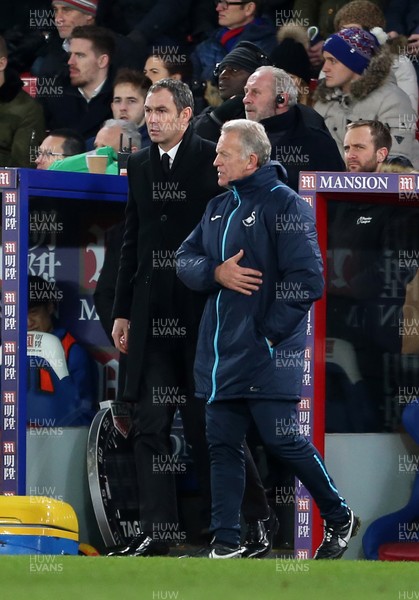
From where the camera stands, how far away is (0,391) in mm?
8055

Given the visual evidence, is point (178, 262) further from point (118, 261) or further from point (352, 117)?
point (352, 117)

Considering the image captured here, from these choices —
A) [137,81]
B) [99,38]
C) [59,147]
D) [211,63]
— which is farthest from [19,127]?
[211,63]

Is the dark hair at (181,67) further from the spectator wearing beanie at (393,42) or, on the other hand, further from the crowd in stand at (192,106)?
the spectator wearing beanie at (393,42)

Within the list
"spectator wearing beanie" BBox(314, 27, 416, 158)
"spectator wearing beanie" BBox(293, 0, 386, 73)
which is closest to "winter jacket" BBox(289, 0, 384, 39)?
"spectator wearing beanie" BBox(293, 0, 386, 73)

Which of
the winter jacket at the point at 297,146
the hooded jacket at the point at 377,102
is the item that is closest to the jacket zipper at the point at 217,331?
the winter jacket at the point at 297,146

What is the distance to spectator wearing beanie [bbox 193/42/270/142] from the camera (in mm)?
8336

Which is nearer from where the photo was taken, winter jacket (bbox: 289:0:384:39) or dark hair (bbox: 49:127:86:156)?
dark hair (bbox: 49:127:86:156)

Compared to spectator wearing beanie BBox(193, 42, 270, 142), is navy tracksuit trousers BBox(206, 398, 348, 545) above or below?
below

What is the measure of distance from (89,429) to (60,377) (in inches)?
12.0

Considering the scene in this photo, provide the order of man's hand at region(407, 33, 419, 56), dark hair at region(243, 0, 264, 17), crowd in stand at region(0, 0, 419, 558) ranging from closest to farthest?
crowd in stand at region(0, 0, 419, 558) → man's hand at region(407, 33, 419, 56) → dark hair at region(243, 0, 264, 17)

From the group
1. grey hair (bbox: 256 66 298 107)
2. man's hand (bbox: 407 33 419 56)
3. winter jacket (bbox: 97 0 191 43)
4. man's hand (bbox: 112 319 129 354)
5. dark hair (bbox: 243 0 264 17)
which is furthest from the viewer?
winter jacket (bbox: 97 0 191 43)

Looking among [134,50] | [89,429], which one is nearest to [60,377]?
[89,429]

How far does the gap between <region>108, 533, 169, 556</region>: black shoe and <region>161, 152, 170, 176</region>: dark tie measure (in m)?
1.67

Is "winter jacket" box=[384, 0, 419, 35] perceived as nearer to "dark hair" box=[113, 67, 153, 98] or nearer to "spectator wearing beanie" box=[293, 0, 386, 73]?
"spectator wearing beanie" box=[293, 0, 386, 73]
